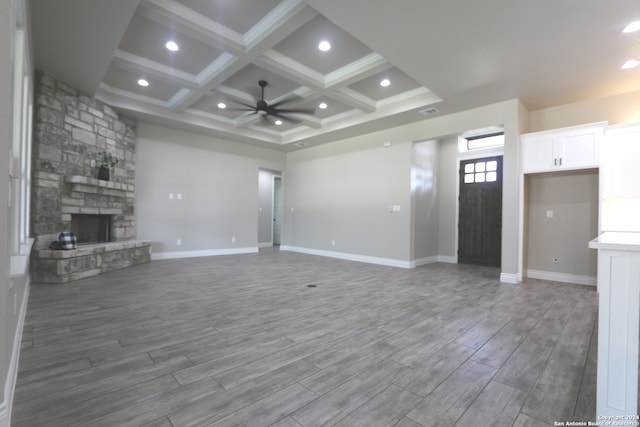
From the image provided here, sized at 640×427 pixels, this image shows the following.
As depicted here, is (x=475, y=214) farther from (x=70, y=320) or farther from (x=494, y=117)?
(x=70, y=320)

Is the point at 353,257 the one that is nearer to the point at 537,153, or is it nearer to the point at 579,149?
the point at 537,153

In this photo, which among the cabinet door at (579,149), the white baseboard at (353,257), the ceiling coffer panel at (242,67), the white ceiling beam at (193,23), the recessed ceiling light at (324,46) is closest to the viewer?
the white ceiling beam at (193,23)

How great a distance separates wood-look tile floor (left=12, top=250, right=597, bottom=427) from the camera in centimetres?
149

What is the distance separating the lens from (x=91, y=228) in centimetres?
530

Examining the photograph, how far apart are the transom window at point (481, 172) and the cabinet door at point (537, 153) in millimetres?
1684

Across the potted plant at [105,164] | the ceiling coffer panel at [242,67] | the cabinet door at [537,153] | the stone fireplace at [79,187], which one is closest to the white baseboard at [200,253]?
the stone fireplace at [79,187]

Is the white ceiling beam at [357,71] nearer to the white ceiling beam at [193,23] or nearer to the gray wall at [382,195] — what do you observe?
the white ceiling beam at [193,23]

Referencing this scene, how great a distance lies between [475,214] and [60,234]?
760cm

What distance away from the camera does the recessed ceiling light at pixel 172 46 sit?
372 cm

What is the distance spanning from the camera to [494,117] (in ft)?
15.8

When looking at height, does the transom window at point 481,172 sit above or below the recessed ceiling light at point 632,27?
below

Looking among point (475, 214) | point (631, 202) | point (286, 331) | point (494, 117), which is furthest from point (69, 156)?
point (631, 202)

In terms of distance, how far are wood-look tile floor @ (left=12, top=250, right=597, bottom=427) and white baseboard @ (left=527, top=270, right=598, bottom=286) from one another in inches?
28.2

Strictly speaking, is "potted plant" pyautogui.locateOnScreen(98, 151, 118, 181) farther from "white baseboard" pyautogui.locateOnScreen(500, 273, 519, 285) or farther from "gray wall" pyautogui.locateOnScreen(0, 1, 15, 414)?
"white baseboard" pyautogui.locateOnScreen(500, 273, 519, 285)
